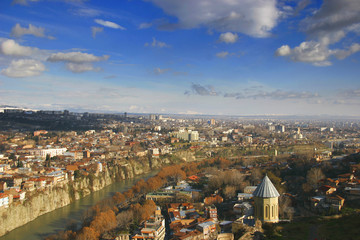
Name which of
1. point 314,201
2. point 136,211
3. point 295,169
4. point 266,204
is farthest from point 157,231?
point 295,169

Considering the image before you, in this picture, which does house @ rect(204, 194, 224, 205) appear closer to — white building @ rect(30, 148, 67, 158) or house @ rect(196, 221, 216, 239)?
house @ rect(196, 221, 216, 239)

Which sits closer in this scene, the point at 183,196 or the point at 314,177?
the point at 183,196

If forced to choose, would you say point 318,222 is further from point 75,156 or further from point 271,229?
point 75,156

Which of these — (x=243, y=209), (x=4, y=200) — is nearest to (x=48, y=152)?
(x=4, y=200)

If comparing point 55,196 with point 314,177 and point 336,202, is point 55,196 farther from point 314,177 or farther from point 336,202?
point 314,177

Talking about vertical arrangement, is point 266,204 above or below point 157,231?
above

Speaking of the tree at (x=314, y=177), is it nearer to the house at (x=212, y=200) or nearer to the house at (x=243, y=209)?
the house at (x=212, y=200)

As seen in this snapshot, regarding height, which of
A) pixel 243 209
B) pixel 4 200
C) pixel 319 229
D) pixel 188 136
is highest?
pixel 319 229

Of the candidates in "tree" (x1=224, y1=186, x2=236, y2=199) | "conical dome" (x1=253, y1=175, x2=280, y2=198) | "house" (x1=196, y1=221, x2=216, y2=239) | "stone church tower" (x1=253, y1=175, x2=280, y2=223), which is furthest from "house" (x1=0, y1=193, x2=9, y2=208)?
"conical dome" (x1=253, y1=175, x2=280, y2=198)

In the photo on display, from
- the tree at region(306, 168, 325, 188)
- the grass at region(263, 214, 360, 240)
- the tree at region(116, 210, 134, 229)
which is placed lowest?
the tree at region(116, 210, 134, 229)
